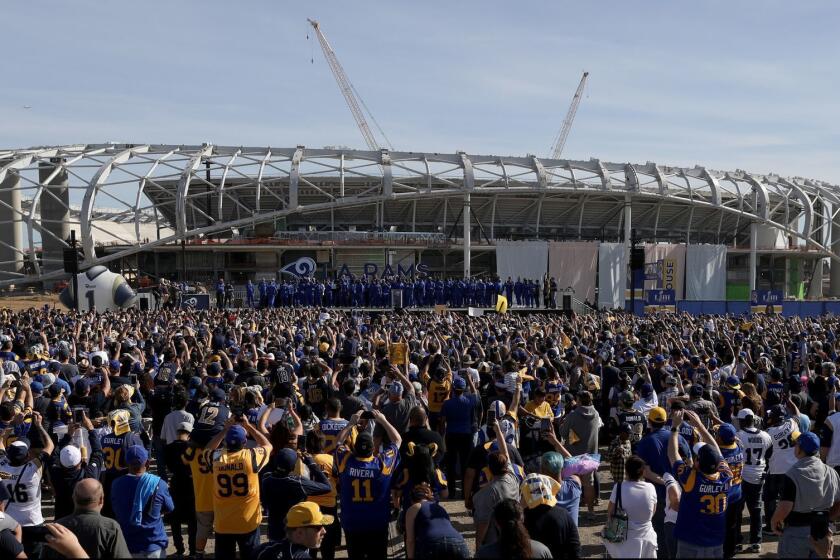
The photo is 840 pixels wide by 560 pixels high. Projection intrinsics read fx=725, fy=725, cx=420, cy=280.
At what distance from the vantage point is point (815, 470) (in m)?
5.63

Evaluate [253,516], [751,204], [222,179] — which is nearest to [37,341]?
[253,516]

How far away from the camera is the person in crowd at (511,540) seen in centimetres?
377

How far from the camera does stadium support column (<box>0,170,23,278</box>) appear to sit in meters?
43.8

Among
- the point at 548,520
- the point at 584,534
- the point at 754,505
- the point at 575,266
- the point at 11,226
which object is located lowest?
the point at 584,534

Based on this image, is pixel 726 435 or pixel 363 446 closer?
pixel 363 446

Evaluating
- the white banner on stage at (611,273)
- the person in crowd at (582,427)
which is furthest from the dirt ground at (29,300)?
the person in crowd at (582,427)

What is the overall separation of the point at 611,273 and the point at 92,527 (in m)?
39.2

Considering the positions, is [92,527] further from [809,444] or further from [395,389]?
[809,444]

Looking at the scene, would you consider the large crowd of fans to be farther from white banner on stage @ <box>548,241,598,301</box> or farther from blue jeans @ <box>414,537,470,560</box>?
white banner on stage @ <box>548,241,598,301</box>

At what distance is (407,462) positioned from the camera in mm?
5773

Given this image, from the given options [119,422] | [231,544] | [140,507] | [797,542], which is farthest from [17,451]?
[797,542]

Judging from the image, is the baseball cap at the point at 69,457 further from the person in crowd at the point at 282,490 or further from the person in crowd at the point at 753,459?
the person in crowd at the point at 753,459

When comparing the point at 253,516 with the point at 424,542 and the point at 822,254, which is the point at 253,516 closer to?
the point at 424,542

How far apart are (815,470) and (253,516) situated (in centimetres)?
442
